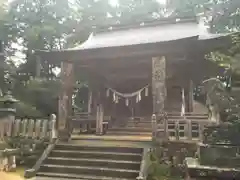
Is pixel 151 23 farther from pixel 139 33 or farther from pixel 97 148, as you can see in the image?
pixel 97 148

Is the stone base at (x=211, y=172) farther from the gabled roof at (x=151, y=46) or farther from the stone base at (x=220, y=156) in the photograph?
the gabled roof at (x=151, y=46)

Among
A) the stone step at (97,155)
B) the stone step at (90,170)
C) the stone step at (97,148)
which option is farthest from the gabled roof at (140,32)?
the stone step at (90,170)

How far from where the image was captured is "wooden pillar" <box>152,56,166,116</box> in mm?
10086

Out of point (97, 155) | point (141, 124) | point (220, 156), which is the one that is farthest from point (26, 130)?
point (220, 156)

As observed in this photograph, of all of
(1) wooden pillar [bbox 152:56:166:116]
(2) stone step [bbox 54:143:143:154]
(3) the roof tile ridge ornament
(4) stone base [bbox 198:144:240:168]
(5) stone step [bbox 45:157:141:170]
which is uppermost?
(3) the roof tile ridge ornament

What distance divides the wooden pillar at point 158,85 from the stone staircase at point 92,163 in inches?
72.5

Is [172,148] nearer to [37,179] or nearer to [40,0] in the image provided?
[37,179]

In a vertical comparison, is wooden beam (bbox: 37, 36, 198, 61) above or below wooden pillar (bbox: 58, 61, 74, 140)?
above

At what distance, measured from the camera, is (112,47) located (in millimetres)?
11195

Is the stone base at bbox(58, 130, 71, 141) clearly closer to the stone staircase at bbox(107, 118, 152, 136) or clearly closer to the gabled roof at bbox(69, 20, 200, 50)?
the stone staircase at bbox(107, 118, 152, 136)

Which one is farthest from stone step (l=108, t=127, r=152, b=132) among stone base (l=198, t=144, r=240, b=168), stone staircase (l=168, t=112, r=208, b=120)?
stone base (l=198, t=144, r=240, b=168)

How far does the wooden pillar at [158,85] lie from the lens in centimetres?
1009

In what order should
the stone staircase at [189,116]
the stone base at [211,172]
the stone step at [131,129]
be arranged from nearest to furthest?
the stone base at [211,172]
the stone staircase at [189,116]
the stone step at [131,129]

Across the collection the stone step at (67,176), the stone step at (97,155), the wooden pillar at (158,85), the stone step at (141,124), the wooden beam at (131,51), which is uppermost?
the wooden beam at (131,51)
